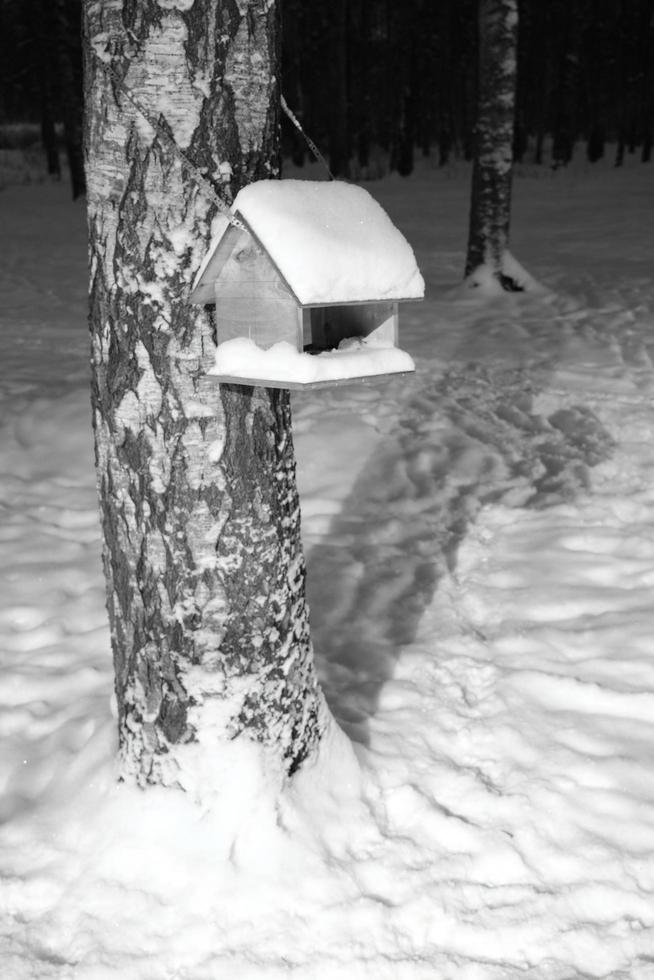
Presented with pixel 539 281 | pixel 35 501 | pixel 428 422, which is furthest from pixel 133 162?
pixel 539 281

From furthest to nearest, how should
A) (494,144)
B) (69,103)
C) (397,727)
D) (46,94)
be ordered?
(46,94) < (69,103) < (494,144) < (397,727)

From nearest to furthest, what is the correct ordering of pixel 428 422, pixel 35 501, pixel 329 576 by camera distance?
pixel 329 576
pixel 35 501
pixel 428 422

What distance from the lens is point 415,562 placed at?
398 centimetres

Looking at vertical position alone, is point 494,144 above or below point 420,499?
above

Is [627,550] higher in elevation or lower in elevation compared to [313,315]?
lower

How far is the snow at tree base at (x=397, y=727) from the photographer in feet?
6.75

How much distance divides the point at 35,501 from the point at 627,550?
9.93 feet

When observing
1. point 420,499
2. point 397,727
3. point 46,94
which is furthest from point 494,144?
point 46,94

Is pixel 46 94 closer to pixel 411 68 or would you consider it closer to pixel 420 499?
pixel 411 68

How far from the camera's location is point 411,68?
25438 mm

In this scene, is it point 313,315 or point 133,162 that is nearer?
point 133,162

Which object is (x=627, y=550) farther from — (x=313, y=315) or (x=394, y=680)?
(x=313, y=315)

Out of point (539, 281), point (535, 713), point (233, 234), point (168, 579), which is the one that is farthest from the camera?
point (539, 281)

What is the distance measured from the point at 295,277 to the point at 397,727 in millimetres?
1662
